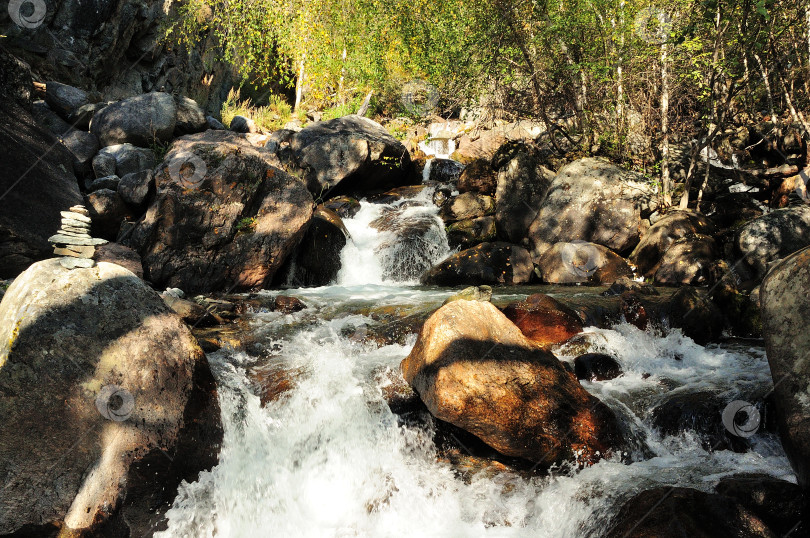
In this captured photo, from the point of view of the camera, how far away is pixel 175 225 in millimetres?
8258

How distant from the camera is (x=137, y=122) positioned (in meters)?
11.2

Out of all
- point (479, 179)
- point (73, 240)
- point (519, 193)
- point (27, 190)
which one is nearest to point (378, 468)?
point (73, 240)

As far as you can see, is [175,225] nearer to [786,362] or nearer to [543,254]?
[543,254]

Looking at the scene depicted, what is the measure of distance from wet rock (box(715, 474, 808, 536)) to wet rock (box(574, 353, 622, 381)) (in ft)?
7.78

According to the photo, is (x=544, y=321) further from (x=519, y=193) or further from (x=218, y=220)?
(x=519, y=193)

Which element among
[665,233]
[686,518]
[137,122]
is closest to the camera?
[686,518]

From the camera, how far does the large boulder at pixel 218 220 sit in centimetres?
824

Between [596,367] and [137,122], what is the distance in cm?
1084

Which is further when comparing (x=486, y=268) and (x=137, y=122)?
(x=137, y=122)

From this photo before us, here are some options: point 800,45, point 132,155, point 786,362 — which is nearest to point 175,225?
point 132,155

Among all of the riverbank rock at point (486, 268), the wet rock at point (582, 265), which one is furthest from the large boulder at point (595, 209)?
the riverbank rock at point (486, 268)

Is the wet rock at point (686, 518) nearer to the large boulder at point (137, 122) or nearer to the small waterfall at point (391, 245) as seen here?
the small waterfall at point (391, 245)

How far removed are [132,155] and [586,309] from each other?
30.8 ft

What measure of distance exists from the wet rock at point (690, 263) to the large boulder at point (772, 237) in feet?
1.63
